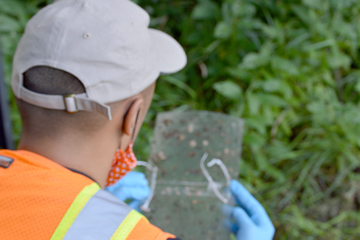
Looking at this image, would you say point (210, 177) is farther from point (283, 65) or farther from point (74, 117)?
point (283, 65)

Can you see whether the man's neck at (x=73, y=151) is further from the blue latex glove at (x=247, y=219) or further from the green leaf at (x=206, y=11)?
the green leaf at (x=206, y=11)

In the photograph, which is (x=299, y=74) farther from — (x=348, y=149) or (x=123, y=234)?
(x=123, y=234)

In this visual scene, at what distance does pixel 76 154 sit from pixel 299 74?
132 cm

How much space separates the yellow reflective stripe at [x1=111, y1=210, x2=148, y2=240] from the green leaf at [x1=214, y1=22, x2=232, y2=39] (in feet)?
4.01

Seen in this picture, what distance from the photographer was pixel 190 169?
4.26ft

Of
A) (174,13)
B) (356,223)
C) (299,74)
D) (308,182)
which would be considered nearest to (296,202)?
(308,182)

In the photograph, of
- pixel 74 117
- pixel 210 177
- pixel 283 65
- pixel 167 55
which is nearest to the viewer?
pixel 74 117

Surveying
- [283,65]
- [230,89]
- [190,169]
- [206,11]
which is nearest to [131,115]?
[190,169]

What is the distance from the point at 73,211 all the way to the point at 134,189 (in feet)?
1.85

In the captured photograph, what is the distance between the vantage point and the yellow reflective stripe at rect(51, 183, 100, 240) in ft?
2.37

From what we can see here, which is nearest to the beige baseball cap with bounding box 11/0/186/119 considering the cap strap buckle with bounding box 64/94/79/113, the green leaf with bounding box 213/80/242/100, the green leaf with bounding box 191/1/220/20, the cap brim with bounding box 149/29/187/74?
the cap strap buckle with bounding box 64/94/79/113

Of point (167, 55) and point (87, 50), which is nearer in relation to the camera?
point (87, 50)

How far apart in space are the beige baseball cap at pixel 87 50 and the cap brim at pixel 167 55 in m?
0.15

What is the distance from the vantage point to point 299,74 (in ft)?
6.09
